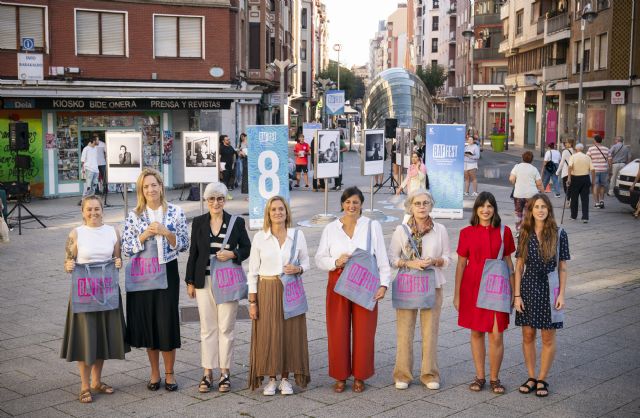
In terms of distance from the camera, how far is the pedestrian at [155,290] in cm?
720

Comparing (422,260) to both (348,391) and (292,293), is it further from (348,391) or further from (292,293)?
(348,391)

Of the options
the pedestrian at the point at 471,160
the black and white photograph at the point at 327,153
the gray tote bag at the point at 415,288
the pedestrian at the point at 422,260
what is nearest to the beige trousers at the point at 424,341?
the pedestrian at the point at 422,260

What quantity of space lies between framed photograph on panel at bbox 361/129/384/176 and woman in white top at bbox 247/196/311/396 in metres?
12.5

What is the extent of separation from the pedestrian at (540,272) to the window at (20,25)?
72.2ft

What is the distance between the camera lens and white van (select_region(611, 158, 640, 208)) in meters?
20.8

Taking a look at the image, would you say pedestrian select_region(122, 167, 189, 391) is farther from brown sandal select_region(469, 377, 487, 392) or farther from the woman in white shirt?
brown sandal select_region(469, 377, 487, 392)

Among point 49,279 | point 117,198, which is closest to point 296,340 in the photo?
point 49,279

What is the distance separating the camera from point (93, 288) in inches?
277

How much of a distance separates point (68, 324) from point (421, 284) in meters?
3.07

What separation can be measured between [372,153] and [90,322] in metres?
13.3

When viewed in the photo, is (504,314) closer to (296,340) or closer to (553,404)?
(553,404)

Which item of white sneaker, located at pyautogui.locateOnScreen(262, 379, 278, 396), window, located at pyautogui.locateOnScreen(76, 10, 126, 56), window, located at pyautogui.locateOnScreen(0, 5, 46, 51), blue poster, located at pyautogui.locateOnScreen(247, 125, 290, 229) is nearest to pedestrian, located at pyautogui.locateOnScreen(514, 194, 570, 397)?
white sneaker, located at pyautogui.locateOnScreen(262, 379, 278, 396)

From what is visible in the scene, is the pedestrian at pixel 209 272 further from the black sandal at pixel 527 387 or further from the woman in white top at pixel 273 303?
the black sandal at pixel 527 387

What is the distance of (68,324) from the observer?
7141 millimetres
